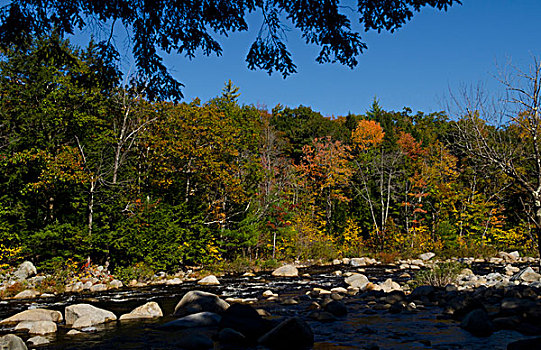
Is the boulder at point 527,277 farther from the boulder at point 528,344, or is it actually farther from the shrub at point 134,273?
the shrub at point 134,273

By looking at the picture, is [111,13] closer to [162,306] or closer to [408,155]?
[162,306]

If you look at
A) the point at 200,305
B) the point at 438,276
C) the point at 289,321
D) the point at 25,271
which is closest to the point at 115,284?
the point at 25,271

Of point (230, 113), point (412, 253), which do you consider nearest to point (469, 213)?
point (412, 253)

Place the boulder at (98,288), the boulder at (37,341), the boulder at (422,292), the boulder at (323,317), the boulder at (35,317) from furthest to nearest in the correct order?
the boulder at (98,288) < the boulder at (422,292) < the boulder at (35,317) < the boulder at (323,317) < the boulder at (37,341)

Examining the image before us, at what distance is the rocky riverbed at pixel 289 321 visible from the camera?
235 inches

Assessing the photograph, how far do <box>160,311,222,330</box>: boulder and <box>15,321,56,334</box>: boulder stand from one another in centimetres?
209

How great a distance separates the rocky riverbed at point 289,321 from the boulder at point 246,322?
0.06ft

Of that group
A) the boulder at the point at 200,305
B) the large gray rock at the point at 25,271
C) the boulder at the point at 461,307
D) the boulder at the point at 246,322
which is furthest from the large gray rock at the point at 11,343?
the large gray rock at the point at 25,271

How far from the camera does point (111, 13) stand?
501 centimetres

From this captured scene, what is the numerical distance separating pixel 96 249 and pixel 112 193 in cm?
244

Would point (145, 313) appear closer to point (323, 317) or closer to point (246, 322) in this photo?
point (246, 322)

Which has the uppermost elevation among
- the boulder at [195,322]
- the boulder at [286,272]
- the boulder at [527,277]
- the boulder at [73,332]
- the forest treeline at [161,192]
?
the forest treeline at [161,192]

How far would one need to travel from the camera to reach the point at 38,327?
736 centimetres

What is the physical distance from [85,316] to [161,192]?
11811mm
